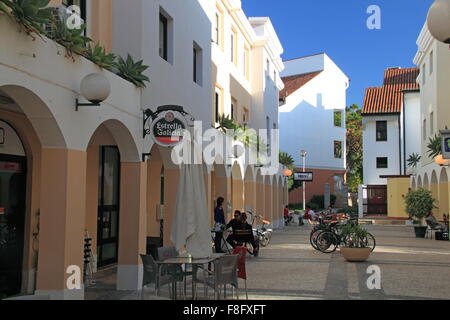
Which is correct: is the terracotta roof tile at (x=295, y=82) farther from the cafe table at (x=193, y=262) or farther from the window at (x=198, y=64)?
the cafe table at (x=193, y=262)

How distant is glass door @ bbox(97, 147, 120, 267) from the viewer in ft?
40.7

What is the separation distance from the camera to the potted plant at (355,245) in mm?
13445

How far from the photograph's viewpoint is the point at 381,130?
3962 cm

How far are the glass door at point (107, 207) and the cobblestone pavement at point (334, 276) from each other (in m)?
0.72

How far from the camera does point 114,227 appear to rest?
1317cm

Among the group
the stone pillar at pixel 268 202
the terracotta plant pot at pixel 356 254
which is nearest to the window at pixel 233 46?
the stone pillar at pixel 268 202

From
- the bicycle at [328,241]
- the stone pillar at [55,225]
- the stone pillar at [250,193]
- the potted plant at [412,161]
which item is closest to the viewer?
the stone pillar at [55,225]

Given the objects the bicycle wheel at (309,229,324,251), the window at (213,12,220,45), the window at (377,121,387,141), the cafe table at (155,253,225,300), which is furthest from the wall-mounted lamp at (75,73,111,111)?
the window at (377,121,387,141)

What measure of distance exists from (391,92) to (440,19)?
127 ft

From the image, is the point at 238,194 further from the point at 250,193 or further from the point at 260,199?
the point at 260,199

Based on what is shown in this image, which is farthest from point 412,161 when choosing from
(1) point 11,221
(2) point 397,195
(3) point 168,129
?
(1) point 11,221

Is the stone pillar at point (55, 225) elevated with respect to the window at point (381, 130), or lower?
lower
